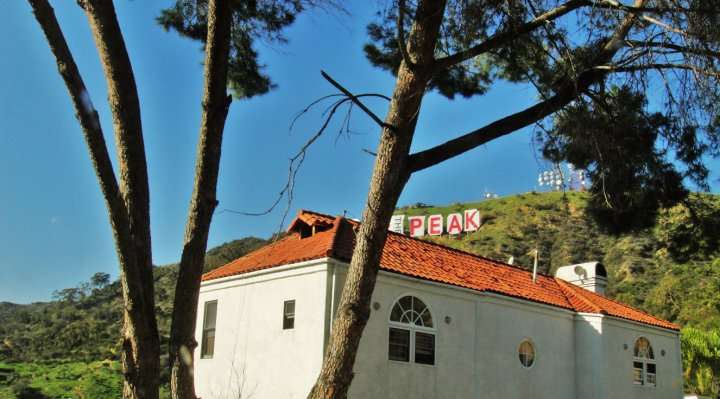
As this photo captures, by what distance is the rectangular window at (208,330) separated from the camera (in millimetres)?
17406

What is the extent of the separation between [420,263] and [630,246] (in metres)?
50.5

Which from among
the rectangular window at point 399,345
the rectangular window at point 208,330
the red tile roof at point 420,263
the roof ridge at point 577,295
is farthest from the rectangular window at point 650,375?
the rectangular window at point 208,330

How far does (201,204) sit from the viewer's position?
21.1 ft

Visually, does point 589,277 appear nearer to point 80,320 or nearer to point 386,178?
point 386,178

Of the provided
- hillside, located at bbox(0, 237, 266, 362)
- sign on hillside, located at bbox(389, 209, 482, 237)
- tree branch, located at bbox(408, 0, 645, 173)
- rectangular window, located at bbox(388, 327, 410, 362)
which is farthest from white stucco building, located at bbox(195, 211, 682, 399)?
sign on hillside, located at bbox(389, 209, 482, 237)

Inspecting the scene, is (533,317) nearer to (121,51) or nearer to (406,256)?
(406,256)

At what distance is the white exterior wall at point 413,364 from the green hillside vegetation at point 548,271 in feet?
12.7

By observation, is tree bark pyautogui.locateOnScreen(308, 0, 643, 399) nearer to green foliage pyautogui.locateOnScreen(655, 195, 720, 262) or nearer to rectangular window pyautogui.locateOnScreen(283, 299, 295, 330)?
green foliage pyautogui.locateOnScreen(655, 195, 720, 262)

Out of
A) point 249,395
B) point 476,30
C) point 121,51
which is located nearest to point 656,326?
point 249,395

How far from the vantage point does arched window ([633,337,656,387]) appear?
21.1 meters

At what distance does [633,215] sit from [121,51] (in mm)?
8272

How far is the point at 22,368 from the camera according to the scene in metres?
34.9

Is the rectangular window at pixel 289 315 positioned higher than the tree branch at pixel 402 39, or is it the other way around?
the tree branch at pixel 402 39

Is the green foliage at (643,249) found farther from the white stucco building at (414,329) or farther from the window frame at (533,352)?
the window frame at (533,352)
